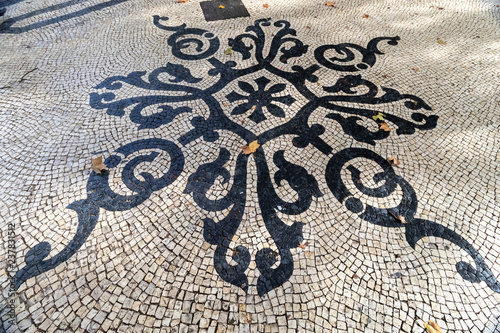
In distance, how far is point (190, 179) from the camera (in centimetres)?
346

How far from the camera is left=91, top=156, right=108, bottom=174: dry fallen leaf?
11.3 feet

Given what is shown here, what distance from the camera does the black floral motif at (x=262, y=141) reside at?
9.52ft

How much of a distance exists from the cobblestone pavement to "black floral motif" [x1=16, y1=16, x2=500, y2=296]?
0.08 feet

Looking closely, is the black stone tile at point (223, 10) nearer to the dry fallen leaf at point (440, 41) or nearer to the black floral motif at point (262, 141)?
the black floral motif at point (262, 141)

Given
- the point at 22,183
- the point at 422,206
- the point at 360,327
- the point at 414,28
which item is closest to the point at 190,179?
the point at 22,183

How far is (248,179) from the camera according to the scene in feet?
11.4

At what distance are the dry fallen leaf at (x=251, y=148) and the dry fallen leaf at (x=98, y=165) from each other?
175 cm

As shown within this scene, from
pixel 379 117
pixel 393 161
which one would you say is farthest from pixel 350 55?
pixel 393 161

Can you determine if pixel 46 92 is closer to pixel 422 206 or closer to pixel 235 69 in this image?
pixel 235 69

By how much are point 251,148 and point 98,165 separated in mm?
1902

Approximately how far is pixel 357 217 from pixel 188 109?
2769 millimetres

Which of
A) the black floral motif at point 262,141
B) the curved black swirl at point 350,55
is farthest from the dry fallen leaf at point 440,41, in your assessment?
the black floral motif at point 262,141

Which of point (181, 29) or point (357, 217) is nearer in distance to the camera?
point (357, 217)

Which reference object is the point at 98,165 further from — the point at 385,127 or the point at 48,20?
the point at 48,20
